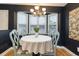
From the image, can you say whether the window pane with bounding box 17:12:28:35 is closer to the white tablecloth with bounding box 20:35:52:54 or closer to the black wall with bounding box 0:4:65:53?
the black wall with bounding box 0:4:65:53

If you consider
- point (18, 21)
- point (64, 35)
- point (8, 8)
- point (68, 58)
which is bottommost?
point (68, 58)

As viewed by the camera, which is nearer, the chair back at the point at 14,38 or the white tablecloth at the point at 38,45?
the chair back at the point at 14,38

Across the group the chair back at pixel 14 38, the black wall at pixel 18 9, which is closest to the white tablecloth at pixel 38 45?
the chair back at pixel 14 38

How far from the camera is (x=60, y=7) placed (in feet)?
3.34

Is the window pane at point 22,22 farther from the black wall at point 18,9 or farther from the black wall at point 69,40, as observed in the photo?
the black wall at point 69,40

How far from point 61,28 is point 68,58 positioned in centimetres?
29

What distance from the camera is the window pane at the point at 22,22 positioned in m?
1.01

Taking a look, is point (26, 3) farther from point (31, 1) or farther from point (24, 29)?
point (24, 29)

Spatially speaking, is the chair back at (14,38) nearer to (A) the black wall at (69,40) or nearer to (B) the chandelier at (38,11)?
(B) the chandelier at (38,11)

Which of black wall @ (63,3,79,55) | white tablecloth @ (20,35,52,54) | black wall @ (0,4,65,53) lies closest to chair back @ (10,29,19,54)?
black wall @ (0,4,65,53)

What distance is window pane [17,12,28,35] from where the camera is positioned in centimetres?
101

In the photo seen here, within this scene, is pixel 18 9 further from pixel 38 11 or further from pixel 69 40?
pixel 69 40

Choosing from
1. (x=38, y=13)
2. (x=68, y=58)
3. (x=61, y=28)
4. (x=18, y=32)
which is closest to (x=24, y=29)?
(x=18, y=32)

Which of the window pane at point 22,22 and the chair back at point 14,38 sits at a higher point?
the window pane at point 22,22
